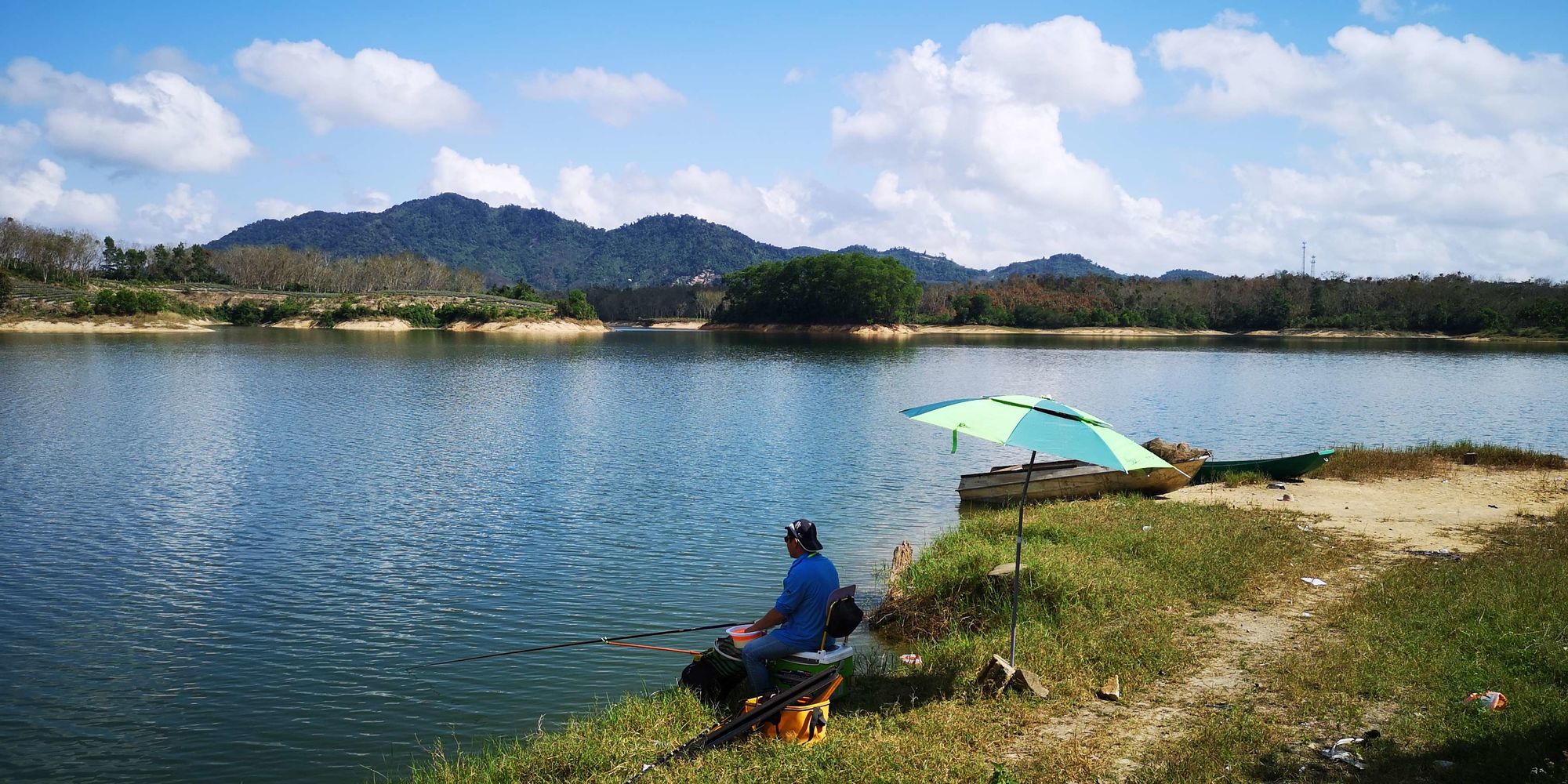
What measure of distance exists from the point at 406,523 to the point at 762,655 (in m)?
12.2

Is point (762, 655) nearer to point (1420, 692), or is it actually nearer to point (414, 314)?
point (1420, 692)

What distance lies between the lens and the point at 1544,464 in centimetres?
2317

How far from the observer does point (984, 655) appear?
9773 millimetres

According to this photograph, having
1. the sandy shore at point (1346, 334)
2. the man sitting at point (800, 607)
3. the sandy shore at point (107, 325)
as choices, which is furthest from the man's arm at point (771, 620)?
the sandy shore at point (1346, 334)

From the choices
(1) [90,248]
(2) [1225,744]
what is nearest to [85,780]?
(2) [1225,744]

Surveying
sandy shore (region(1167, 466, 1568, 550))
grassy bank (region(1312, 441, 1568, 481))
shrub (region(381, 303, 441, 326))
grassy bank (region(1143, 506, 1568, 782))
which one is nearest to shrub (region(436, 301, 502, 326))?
shrub (region(381, 303, 441, 326))

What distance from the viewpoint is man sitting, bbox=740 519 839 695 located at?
8.58 metres

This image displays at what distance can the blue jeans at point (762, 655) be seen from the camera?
8617 mm

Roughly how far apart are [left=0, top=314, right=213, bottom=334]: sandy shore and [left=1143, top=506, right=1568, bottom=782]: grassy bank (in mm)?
123254

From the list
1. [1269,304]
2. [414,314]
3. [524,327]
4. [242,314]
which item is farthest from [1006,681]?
[1269,304]

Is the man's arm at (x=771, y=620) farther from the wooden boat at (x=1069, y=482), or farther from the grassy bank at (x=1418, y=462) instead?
the grassy bank at (x=1418, y=462)

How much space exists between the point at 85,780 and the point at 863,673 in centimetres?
758

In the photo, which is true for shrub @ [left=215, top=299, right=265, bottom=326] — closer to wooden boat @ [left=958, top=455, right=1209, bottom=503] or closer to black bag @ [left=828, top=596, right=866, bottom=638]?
wooden boat @ [left=958, top=455, right=1209, bottom=503]

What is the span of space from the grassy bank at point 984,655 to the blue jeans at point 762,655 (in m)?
0.58
